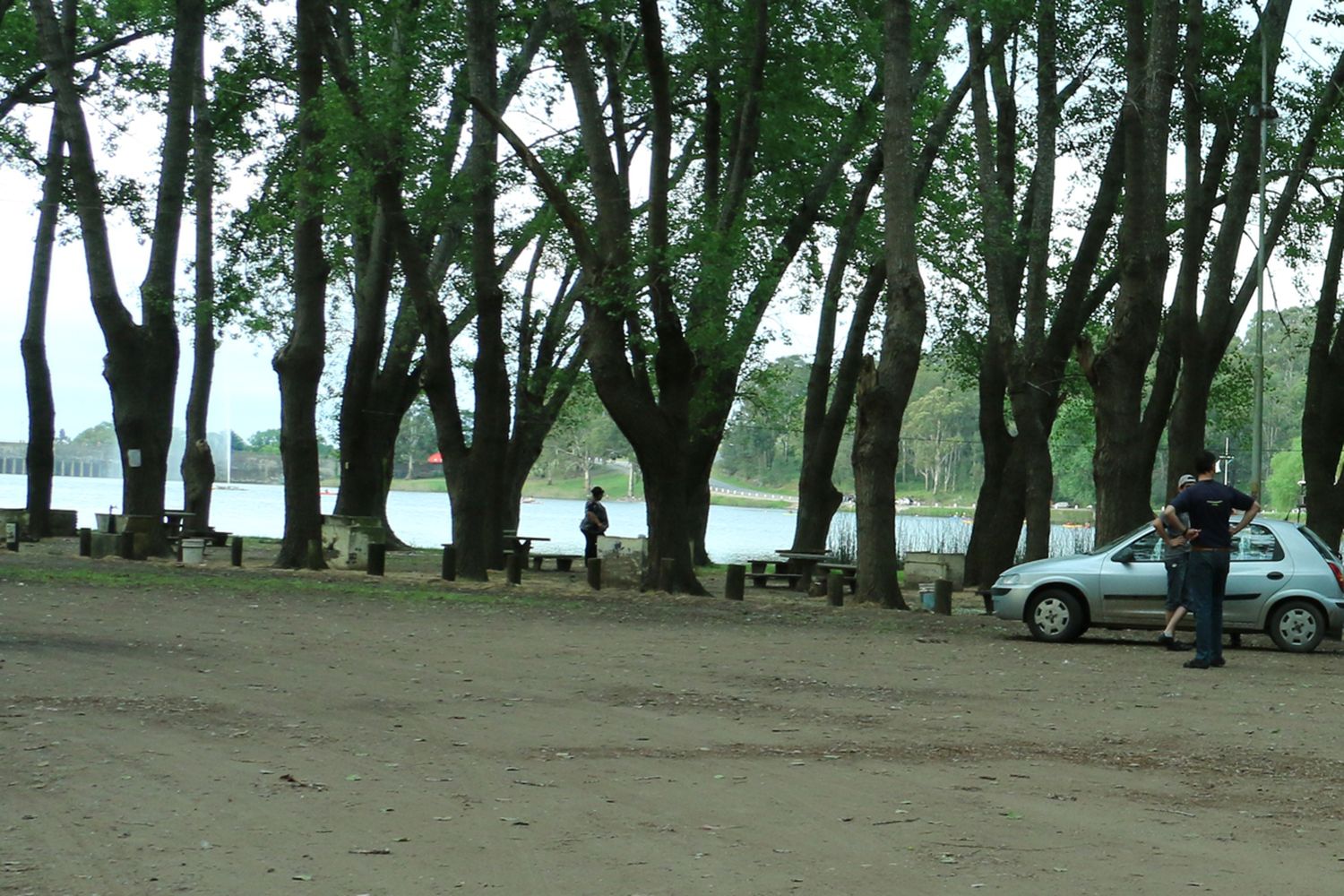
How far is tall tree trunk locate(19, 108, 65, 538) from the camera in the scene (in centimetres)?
3762

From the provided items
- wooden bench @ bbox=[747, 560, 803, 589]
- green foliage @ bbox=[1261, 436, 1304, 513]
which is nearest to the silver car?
wooden bench @ bbox=[747, 560, 803, 589]

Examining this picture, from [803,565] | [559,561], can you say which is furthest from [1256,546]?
[559,561]

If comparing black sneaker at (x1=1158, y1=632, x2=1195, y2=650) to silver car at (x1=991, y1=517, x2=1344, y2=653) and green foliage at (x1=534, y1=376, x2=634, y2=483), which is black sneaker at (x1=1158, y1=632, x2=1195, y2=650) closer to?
silver car at (x1=991, y1=517, x2=1344, y2=653)

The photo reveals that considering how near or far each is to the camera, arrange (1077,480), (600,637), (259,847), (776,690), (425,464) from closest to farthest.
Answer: (259,847)
(776,690)
(600,637)
(1077,480)
(425,464)

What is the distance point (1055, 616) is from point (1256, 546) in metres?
2.09

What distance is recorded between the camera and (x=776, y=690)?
12211 millimetres

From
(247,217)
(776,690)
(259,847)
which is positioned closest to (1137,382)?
(776,690)

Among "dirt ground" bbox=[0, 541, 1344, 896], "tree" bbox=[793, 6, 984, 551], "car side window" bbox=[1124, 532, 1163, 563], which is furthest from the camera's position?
"tree" bbox=[793, 6, 984, 551]

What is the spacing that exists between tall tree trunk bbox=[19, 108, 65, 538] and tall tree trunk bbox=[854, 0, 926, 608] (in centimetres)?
2177

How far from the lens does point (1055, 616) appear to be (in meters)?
17.8

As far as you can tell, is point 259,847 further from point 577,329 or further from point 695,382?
point 577,329

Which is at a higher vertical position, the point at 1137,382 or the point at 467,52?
the point at 467,52

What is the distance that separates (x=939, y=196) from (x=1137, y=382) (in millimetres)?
7888

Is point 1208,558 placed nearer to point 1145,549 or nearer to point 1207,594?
point 1207,594
